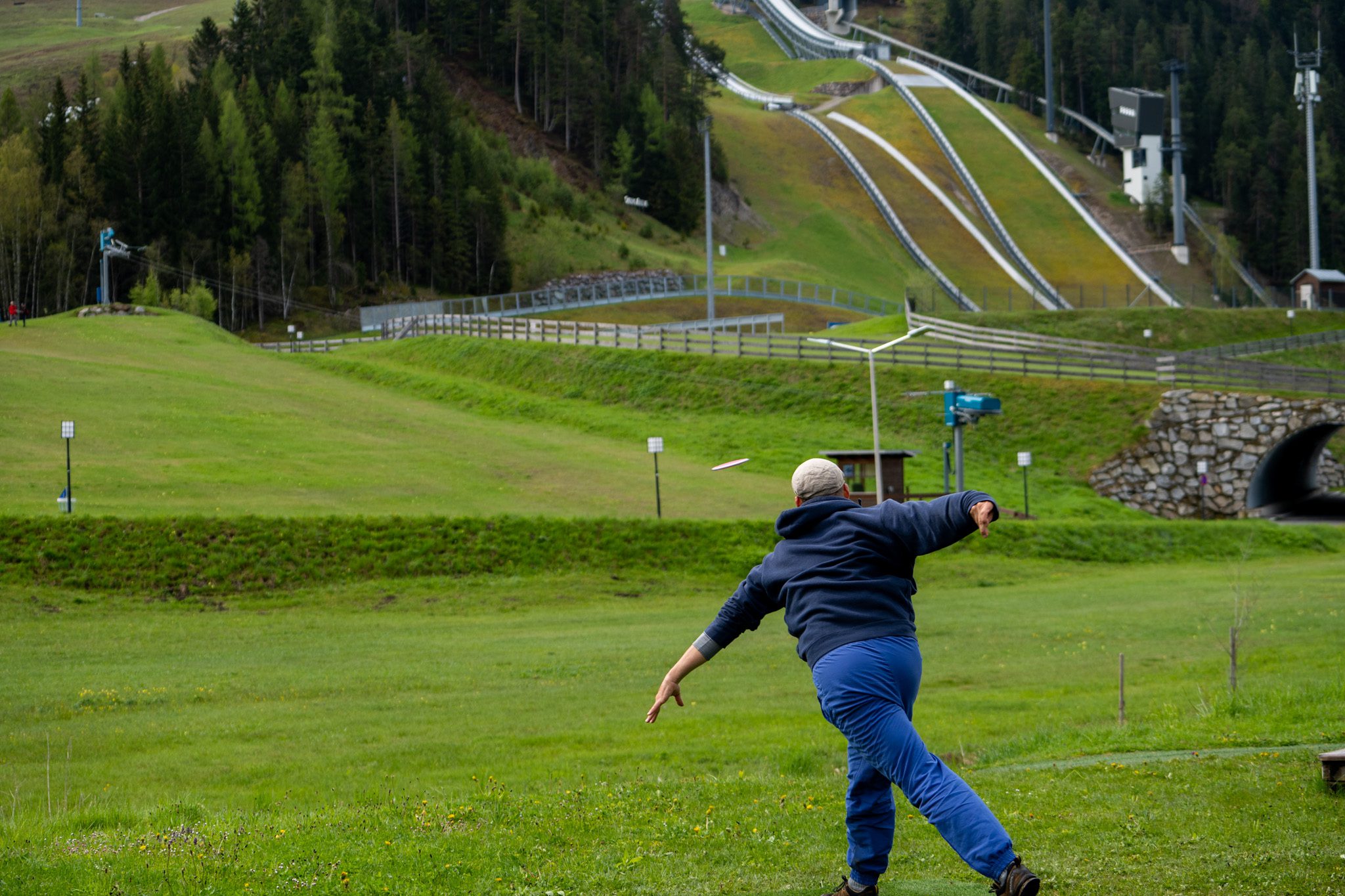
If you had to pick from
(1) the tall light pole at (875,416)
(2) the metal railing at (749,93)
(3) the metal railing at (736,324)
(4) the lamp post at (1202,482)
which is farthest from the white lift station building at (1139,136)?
(4) the lamp post at (1202,482)

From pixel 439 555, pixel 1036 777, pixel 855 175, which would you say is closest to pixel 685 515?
pixel 439 555

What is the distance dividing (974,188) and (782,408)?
78.4 metres

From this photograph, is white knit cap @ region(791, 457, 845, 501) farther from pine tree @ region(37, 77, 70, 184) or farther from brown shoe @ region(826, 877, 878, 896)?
pine tree @ region(37, 77, 70, 184)

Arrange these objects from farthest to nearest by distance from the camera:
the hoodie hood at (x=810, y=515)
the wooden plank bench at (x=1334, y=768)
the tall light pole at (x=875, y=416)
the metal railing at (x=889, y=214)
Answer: the metal railing at (x=889, y=214) < the tall light pole at (x=875, y=416) < the wooden plank bench at (x=1334, y=768) < the hoodie hood at (x=810, y=515)

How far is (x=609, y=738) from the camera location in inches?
626

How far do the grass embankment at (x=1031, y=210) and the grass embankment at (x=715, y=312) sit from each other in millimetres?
27348

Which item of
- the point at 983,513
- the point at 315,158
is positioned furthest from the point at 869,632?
the point at 315,158

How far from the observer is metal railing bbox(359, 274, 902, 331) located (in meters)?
81.5

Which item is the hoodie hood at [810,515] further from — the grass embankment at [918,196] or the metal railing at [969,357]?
the grass embankment at [918,196]

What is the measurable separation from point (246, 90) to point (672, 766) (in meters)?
90.4

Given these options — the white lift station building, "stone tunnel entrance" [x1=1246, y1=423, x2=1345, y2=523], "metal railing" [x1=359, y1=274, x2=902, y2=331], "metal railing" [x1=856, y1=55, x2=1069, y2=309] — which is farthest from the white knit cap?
the white lift station building

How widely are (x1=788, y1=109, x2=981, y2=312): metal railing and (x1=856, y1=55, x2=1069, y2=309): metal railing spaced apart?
660 cm

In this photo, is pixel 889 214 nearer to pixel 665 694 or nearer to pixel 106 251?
pixel 106 251

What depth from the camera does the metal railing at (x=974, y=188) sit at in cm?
10400
